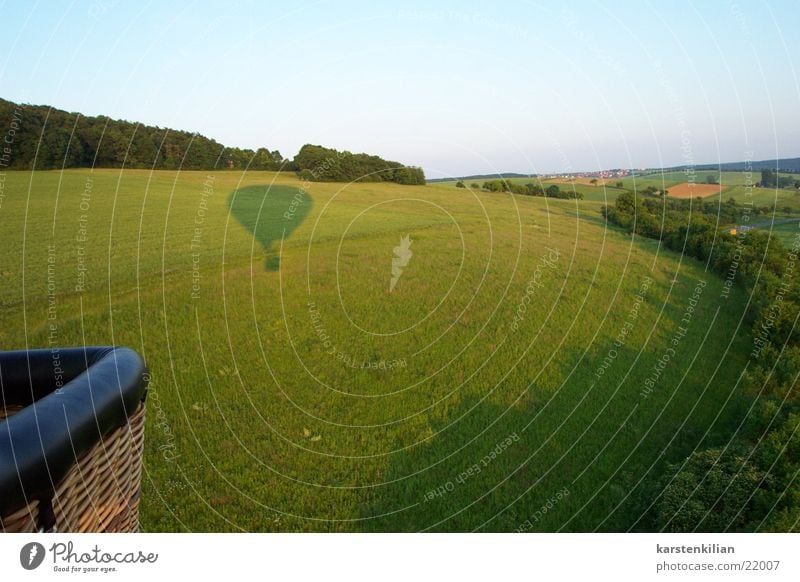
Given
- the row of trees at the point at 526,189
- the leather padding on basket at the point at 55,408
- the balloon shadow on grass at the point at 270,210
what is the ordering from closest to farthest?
the leather padding on basket at the point at 55,408
the balloon shadow on grass at the point at 270,210
the row of trees at the point at 526,189

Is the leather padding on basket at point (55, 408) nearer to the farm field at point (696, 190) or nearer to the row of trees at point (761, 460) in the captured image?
the row of trees at point (761, 460)

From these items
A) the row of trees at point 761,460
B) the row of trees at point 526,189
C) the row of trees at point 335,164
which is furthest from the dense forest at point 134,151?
the row of trees at point 761,460

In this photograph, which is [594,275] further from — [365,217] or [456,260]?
[365,217]

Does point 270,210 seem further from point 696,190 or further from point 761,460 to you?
point 761,460

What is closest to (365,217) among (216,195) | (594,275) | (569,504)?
(216,195)

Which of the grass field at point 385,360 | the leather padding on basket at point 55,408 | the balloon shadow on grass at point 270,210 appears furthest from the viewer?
the balloon shadow on grass at point 270,210

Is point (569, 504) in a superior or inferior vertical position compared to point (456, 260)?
inferior

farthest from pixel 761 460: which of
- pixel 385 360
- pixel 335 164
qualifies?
pixel 335 164
